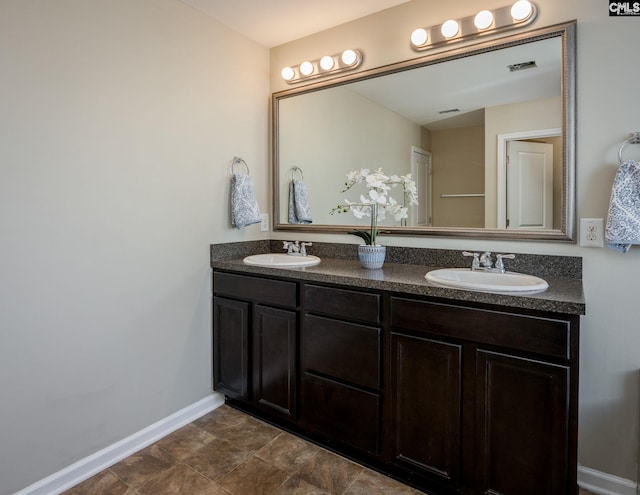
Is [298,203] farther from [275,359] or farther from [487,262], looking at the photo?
[487,262]

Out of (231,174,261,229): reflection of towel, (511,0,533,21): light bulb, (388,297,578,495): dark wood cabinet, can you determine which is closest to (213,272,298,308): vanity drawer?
(231,174,261,229): reflection of towel

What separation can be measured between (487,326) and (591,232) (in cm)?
68

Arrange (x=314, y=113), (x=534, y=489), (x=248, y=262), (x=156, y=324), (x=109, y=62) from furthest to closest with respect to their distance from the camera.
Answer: (x=314, y=113) → (x=248, y=262) → (x=156, y=324) → (x=109, y=62) → (x=534, y=489)

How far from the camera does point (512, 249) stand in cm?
182

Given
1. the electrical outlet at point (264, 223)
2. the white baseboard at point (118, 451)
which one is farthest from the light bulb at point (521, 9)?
the white baseboard at point (118, 451)

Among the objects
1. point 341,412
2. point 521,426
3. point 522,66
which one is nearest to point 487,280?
point 521,426

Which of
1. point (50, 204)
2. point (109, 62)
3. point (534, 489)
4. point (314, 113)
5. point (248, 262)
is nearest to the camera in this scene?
point (534, 489)

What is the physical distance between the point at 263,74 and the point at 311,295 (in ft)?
5.34

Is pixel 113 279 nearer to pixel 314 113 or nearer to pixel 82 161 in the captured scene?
pixel 82 161

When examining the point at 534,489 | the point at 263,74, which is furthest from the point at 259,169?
the point at 534,489

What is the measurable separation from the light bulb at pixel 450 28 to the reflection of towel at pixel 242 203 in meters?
1.34

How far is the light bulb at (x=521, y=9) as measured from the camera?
1702mm

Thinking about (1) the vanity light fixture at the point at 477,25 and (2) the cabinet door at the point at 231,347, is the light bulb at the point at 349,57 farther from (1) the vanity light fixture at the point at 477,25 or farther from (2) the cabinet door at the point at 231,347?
(2) the cabinet door at the point at 231,347

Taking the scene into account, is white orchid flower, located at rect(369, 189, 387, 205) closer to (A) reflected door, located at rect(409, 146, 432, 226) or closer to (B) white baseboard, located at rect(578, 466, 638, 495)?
(A) reflected door, located at rect(409, 146, 432, 226)
